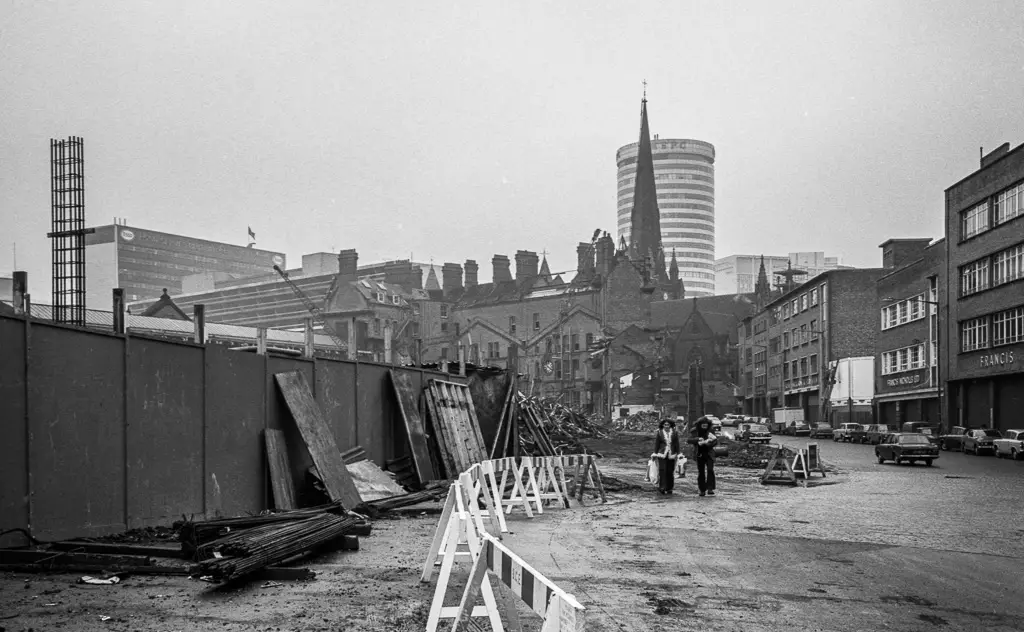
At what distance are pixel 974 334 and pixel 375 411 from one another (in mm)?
43932

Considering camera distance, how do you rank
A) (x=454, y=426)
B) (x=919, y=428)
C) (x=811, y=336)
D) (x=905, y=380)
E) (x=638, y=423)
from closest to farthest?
(x=454, y=426), (x=919, y=428), (x=905, y=380), (x=638, y=423), (x=811, y=336)

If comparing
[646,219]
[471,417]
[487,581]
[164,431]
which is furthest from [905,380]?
[646,219]

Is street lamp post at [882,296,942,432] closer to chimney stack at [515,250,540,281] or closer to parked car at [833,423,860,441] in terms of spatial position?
parked car at [833,423,860,441]

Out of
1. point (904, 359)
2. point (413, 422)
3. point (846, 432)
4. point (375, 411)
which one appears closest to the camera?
point (375, 411)

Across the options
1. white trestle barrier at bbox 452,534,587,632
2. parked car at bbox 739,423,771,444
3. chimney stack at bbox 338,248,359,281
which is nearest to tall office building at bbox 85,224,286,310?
chimney stack at bbox 338,248,359,281

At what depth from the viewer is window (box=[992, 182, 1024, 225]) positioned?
4856 centimetres

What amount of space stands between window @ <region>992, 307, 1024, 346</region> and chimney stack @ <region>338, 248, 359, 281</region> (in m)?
77.4

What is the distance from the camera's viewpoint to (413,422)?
21.0 metres

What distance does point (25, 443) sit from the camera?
10211mm

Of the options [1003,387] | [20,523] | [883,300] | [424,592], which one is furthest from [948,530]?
[883,300]

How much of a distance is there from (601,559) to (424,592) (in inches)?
115

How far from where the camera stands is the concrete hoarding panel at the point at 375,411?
63.4ft

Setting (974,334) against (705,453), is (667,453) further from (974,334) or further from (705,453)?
(974,334)

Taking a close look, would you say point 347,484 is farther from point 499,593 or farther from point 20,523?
point 499,593
